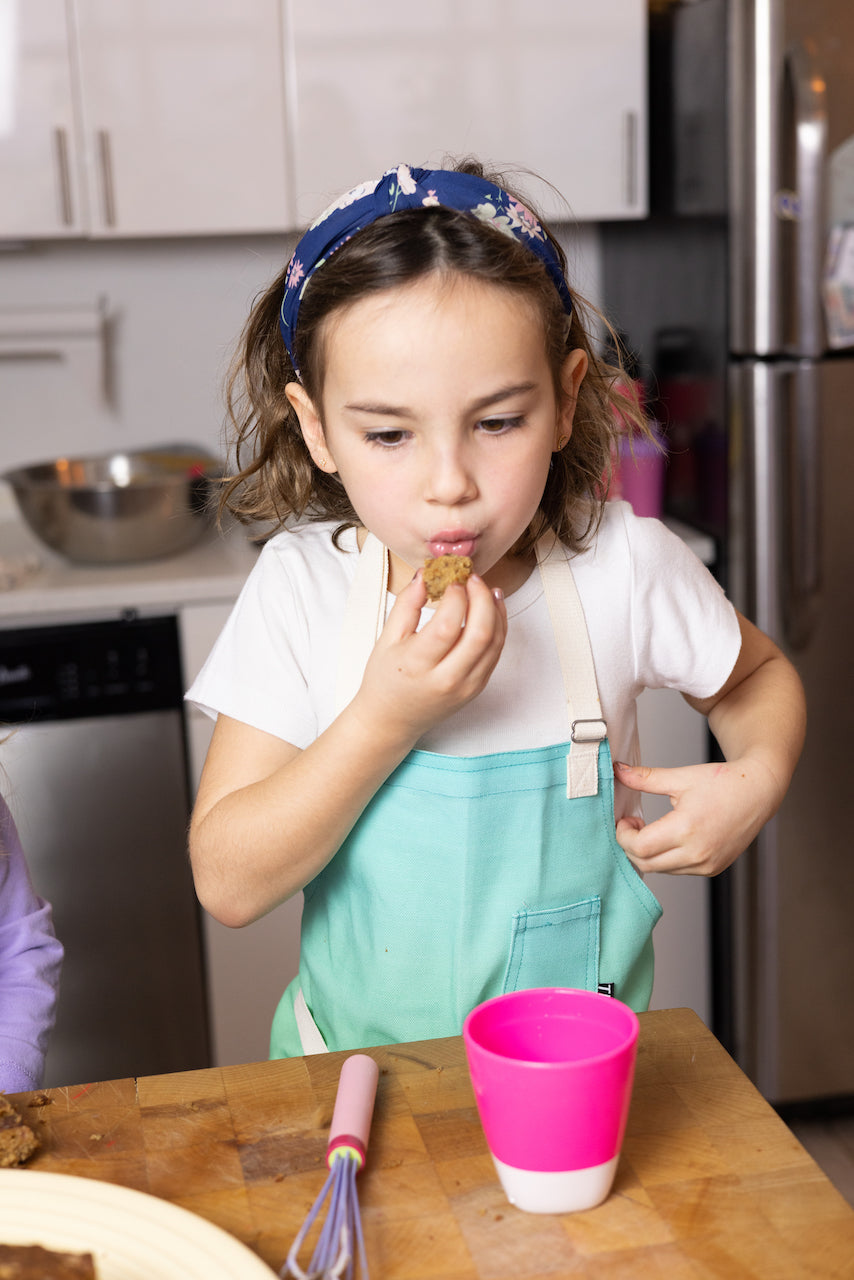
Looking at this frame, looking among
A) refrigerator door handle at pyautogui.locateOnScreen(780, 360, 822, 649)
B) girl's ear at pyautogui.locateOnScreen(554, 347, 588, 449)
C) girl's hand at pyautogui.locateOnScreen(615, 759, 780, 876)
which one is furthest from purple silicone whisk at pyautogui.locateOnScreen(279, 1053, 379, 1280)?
refrigerator door handle at pyautogui.locateOnScreen(780, 360, 822, 649)

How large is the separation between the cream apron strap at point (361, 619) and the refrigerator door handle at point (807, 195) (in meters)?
1.03

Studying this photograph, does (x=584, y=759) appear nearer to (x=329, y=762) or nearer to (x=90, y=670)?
(x=329, y=762)

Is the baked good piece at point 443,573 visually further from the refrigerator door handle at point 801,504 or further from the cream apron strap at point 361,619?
the refrigerator door handle at point 801,504

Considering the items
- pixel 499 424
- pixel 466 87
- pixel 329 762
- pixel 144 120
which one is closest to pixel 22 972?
pixel 329 762

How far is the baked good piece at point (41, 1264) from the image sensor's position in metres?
0.55

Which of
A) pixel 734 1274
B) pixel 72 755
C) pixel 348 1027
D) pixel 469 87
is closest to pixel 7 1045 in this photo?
pixel 348 1027

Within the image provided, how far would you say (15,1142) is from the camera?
0.64m

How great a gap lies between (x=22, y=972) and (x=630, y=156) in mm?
1608

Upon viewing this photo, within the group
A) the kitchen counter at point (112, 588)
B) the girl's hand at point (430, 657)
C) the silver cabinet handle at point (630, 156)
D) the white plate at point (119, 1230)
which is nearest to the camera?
the white plate at point (119, 1230)

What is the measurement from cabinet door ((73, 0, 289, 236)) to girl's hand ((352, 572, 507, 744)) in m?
1.38

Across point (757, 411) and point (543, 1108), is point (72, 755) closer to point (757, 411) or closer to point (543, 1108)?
point (757, 411)

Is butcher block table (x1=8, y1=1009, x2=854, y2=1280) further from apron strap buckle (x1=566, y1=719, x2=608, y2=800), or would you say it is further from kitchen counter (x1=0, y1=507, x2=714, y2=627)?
kitchen counter (x1=0, y1=507, x2=714, y2=627)

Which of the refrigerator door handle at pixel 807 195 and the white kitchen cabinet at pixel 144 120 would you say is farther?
the white kitchen cabinet at pixel 144 120

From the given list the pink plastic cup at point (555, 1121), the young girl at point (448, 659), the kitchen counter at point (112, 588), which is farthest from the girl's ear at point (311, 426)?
the kitchen counter at point (112, 588)
